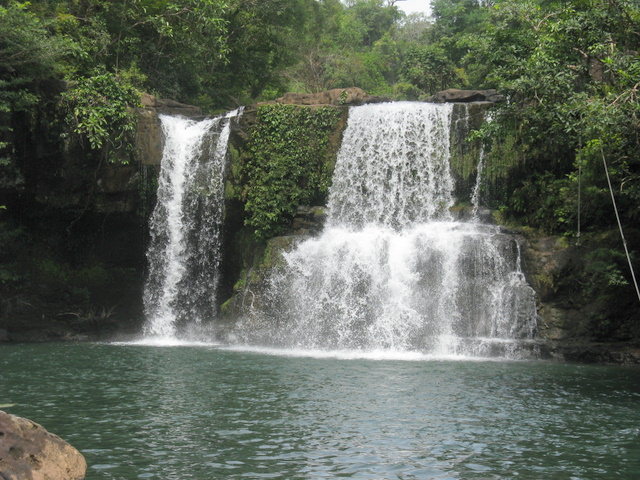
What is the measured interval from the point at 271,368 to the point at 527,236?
7587 mm

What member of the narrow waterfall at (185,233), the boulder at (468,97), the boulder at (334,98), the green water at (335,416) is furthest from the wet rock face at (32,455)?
the boulder at (468,97)

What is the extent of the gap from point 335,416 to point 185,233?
1300 centimetres

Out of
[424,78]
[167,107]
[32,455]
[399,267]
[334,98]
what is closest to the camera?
[32,455]

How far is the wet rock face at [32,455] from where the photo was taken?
18.0 ft

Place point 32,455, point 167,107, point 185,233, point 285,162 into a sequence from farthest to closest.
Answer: point 167,107, point 185,233, point 285,162, point 32,455

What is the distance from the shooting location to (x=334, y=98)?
79.0 feet

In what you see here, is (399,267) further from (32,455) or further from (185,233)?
(32,455)

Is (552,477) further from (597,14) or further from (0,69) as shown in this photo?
(0,69)

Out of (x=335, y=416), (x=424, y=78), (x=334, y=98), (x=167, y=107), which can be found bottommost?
(x=335, y=416)

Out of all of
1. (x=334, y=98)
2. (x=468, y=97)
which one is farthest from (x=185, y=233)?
(x=468, y=97)

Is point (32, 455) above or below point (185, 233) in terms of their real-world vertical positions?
below

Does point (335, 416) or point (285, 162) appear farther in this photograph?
point (285, 162)

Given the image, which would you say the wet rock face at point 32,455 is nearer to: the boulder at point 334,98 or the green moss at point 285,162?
the green moss at point 285,162

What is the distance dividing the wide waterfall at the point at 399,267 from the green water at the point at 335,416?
2358 millimetres
